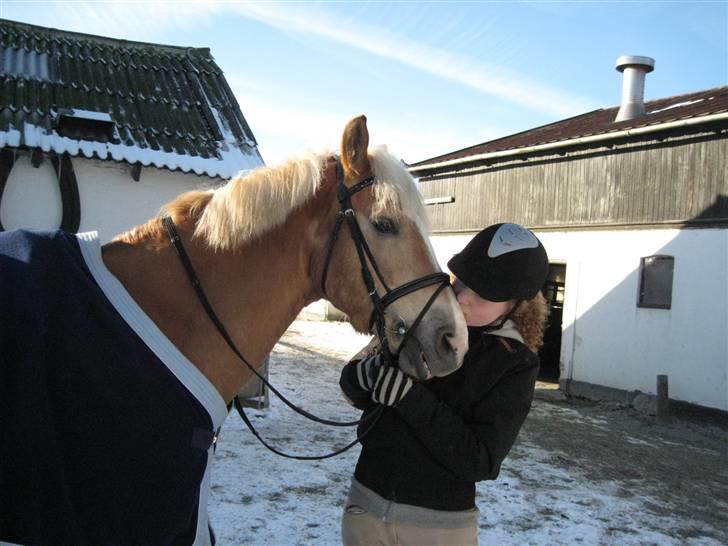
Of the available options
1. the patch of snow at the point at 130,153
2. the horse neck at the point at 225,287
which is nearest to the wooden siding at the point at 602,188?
the patch of snow at the point at 130,153

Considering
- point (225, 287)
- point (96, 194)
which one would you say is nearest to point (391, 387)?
point (225, 287)

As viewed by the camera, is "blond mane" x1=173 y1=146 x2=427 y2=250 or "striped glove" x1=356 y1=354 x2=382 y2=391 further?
"striped glove" x1=356 y1=354 x2=382 y2=391

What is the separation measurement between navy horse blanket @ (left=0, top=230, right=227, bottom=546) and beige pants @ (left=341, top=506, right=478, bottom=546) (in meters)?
0.59

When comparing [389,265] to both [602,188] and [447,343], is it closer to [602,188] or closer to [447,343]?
[447,343]

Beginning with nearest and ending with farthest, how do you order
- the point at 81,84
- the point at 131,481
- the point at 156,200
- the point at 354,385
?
the point at 131,481, the point at 354,385, the point at 156,200, the point at 81,84

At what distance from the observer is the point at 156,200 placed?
5.97m

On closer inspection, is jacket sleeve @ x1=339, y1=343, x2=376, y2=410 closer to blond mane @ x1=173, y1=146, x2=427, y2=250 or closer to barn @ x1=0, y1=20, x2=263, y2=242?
blond mane @ x1=173, y1=146, x2=427, y2=250

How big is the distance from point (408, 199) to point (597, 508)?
3917 millimetres

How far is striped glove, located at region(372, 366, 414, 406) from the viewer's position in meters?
1.77

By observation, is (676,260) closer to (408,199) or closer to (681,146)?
(681,146)

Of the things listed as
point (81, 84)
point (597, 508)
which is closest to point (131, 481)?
point (597, 508)

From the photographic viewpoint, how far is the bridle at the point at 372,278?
70.7 inches

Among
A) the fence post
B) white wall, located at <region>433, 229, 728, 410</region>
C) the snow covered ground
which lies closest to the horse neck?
the snow covered ground

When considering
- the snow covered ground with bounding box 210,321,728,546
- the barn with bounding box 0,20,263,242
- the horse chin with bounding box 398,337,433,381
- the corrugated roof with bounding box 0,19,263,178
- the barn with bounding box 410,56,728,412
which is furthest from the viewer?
the barn with bounding box 410,56,728,412
